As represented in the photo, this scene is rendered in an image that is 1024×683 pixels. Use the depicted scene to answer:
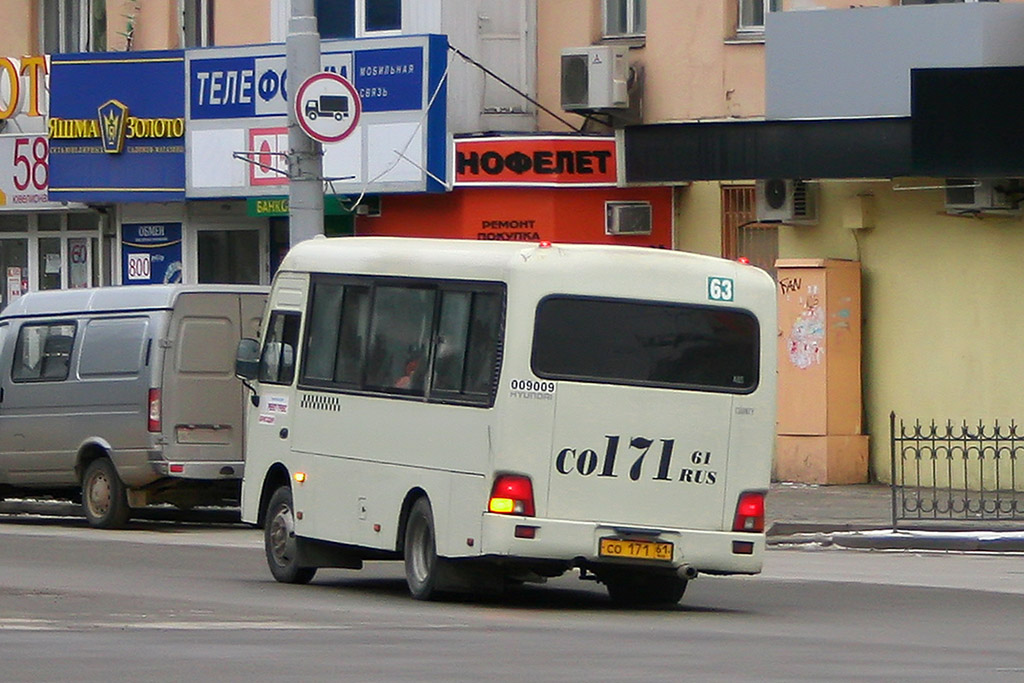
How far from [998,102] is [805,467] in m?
4.74

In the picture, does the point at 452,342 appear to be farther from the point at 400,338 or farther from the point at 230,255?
the point at 230,255

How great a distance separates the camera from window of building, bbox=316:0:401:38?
30.3 metres

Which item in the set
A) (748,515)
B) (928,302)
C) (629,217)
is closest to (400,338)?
(748,515)

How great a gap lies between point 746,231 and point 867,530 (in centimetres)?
732

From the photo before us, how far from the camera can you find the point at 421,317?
16.3 m

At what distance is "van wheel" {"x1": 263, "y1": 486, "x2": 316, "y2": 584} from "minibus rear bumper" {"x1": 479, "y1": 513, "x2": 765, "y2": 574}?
2.64 metres

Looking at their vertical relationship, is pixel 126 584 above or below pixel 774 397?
below

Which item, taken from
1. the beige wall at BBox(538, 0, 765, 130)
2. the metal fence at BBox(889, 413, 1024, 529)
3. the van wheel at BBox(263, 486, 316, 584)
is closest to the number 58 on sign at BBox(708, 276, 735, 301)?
the van wheel at BBox(263, 486, 316, 584)

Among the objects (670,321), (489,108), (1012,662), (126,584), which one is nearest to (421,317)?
(670,321)

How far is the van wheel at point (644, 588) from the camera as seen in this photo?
16594 millimetres

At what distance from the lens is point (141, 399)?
23.5 m

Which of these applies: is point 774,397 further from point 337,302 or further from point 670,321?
point 337,302

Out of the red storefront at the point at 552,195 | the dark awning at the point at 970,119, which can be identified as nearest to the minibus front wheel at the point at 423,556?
the dark awning at the point at 970,119

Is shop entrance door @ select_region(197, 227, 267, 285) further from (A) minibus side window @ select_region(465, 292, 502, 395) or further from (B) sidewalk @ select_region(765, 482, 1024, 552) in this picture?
(A) minibus side window @ select_region(465, 292, 502, 395)
